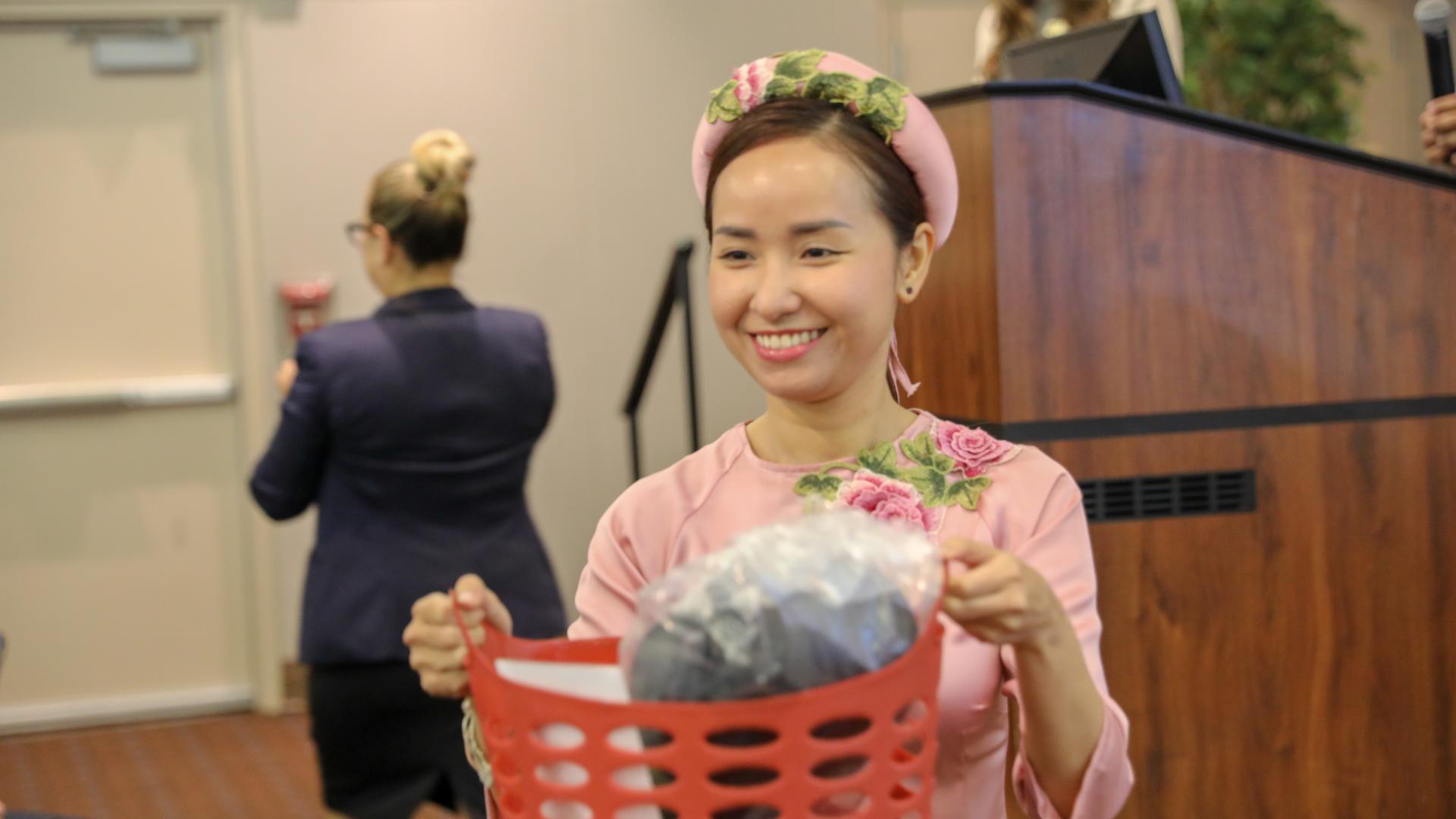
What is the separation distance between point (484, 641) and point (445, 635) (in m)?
0.03

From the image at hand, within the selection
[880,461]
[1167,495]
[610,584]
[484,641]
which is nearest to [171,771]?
[1167,495]

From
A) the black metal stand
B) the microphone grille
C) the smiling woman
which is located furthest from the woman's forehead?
the black metal stand

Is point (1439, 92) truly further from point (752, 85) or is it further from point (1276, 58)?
point (1276, 58)

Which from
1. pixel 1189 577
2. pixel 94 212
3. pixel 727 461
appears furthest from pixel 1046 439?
pixel 94 212

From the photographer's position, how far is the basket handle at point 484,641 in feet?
3.11

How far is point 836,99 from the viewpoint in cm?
129

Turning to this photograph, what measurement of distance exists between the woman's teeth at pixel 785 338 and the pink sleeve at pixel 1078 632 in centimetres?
26

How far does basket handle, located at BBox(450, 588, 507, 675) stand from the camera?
949 millimetres

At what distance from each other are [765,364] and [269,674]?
4420 millimetres

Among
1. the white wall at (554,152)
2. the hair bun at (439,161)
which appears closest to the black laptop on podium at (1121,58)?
the hair bun at (439,161)

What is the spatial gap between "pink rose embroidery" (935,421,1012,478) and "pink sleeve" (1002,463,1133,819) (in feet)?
0.20

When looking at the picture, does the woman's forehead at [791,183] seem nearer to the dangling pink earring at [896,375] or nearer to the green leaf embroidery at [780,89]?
the green leaf embroidery at [780,89]

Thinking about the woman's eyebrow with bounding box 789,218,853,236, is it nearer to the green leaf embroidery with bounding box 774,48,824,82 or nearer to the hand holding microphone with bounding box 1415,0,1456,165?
the green leaf embroidery with bounding box 774,48,824,82

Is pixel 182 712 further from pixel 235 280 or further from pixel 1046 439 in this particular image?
pixel 1046 439
